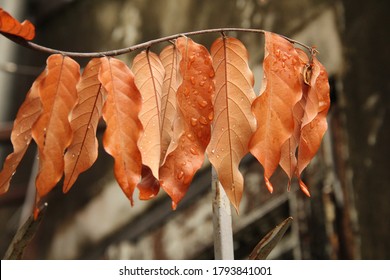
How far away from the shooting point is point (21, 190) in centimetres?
327

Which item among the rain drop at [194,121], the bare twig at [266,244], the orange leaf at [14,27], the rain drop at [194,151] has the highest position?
the orange leaf at [14,27]

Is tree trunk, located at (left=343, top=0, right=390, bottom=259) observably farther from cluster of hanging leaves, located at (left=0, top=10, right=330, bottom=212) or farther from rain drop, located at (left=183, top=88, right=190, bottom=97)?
rain drop, located at (left=183, top=88, right=190, bottom=97)

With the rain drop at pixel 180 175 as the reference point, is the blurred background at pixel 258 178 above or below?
above

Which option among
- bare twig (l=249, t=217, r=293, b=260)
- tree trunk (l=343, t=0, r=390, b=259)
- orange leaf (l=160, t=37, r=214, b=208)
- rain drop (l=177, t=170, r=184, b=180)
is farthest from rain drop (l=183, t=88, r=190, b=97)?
tree trunk (l=343, t=0, r=390, b=259)

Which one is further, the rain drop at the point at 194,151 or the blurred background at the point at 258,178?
the blurred background at the point at 258,178

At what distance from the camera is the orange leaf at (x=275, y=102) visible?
0.87m

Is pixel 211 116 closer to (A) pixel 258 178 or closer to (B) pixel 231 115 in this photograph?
(B) pixel 231 115

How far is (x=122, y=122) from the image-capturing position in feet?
2.85

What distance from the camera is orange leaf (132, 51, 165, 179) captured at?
890mm

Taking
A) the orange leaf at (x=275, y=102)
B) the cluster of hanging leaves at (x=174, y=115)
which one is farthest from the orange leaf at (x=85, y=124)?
the orange leaf at (x=275, y=102)

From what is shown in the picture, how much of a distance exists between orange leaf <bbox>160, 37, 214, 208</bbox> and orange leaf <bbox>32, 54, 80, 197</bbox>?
0.43ft

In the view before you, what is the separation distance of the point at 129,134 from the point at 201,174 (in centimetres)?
168

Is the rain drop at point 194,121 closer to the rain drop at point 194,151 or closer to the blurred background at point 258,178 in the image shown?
the rain drop at point 194,151
